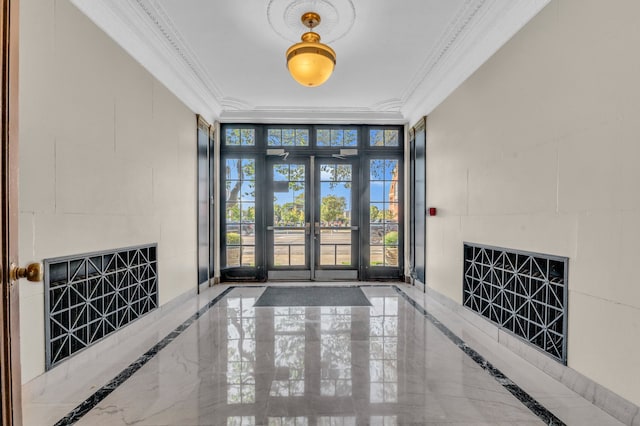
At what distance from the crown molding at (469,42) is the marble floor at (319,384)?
270cm

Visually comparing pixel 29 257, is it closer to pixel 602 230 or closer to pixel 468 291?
pixel 602 230

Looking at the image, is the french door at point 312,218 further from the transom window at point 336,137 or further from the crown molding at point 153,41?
the crown molding at point 153,41

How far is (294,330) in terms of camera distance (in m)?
3.08

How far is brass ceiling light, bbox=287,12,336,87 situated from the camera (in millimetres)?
2734

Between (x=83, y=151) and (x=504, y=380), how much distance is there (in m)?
3.48

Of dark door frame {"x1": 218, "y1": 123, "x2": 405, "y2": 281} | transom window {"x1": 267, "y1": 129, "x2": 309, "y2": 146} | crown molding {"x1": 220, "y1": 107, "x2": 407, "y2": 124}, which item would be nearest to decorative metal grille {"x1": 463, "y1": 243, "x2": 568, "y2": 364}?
dark door frame {"x1": 218, "y1": 123, "x2": 405, "y2": 281}

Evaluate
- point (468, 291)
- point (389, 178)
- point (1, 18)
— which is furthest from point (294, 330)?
point (389, 178)

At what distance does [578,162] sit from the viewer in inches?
78.7

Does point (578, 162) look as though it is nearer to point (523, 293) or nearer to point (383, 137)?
point (523, 293)

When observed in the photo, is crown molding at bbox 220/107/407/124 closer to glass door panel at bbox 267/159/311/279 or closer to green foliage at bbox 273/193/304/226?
glass door panel at bbox 267/159/311/279

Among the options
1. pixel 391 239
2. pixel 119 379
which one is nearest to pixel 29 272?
pixel 119 379

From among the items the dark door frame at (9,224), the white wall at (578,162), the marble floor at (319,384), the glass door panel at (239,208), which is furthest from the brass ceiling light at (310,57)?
the glass door panel at (239,208)

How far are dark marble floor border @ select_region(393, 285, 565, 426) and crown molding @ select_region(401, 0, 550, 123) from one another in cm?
267

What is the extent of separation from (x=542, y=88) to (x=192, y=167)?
4.03 m
